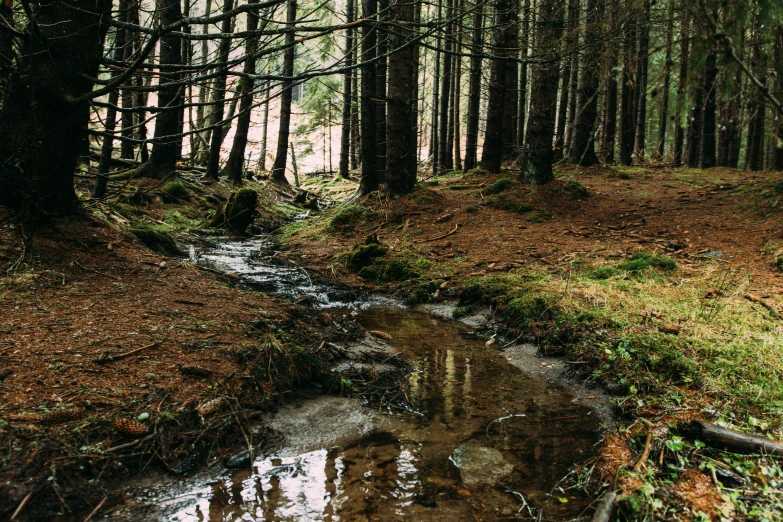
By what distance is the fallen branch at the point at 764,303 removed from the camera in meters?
4.73

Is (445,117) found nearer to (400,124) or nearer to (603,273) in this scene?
(400,124)

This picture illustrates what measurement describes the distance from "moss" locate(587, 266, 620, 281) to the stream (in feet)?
7.15

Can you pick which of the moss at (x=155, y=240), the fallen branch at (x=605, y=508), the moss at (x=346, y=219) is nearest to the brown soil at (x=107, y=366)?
the moss at (x=155, y=240)

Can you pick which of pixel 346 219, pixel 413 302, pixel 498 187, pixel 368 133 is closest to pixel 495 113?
pixel 498 187

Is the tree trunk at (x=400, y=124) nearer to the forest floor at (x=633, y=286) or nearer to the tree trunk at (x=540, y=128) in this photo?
the forest floor at (x=633, y=286)

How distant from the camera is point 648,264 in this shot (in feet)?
21.2

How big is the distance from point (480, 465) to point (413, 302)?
3.76 meters

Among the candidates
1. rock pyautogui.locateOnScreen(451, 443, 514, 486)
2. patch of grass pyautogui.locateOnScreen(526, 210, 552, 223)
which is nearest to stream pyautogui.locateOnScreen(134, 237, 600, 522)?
rock pyautogui.locateOnScreen(451, 443, 514, 486)

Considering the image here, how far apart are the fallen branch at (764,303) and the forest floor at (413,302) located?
0.12ft

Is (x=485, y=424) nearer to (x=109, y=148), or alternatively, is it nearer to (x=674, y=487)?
(x=674, y=487)

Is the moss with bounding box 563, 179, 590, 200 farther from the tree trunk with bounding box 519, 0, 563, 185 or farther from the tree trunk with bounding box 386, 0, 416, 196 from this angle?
the tree trunk with bounding box 386, 0, 416, 196

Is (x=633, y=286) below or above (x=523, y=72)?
below

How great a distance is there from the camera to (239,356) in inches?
157

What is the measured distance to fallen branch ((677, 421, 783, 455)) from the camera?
9.40 feet
